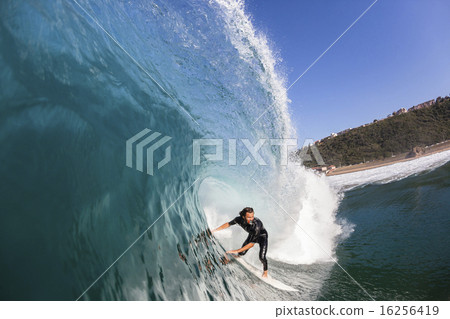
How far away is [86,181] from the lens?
3145mm

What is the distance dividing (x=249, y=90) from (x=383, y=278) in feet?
19.3

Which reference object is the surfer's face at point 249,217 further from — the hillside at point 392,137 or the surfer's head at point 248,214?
the hillside at point 392,137

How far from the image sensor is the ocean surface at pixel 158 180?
2.61 meters

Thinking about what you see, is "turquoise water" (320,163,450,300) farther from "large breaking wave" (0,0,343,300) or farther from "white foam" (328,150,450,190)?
"white foam" (328,150,450,190)

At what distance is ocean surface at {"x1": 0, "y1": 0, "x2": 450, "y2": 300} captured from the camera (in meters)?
2.61

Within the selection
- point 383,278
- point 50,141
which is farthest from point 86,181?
point 383,278

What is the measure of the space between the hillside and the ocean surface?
47.8 m

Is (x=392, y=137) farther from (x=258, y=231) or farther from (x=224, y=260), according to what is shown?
(x=258, y=231)

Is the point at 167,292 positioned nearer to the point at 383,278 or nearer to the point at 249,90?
the point at 383,278

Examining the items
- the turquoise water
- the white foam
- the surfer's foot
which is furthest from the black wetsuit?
the white foam

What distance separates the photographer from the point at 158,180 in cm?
477

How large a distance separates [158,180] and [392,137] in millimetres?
64483

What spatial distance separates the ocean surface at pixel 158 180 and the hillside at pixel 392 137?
157ft

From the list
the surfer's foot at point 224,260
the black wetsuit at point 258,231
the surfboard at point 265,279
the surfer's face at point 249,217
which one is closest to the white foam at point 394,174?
the surfboard at point 265,279
